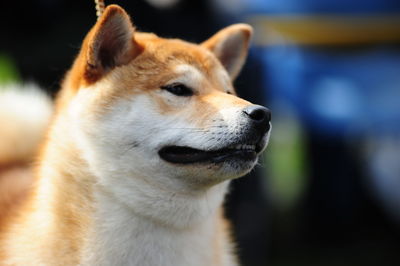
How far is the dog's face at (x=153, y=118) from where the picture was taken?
225 cm

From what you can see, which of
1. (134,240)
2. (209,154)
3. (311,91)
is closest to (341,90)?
(311,91)

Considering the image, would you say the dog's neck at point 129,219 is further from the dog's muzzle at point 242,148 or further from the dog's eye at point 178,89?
the dog's eye at point 178,89

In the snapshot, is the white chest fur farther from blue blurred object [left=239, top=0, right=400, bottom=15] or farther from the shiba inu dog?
blue blurred object [left=239, top=0, right=400, bottom=15]

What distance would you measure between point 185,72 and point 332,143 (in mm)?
3305

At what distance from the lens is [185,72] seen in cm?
242

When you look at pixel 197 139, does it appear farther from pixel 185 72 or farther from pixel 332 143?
pixel 332 143

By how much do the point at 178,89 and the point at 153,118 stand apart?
156mm

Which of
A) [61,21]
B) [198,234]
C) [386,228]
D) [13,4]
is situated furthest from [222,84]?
[386,228]

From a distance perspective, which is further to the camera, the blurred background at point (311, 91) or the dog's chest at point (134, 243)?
the blurred background at point (311, 91)

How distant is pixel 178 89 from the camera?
2.39 metres

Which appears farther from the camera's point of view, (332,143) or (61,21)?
(332,143)

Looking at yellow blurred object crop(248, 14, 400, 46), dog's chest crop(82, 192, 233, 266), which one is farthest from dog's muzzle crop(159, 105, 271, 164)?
yellow blurred object crop(248, 14, 400, 46)

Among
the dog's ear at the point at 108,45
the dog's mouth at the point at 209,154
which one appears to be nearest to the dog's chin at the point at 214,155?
the dog's mouth at the point at 209,154

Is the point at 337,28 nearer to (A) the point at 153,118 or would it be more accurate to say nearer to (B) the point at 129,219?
(A) the point at 153,118
